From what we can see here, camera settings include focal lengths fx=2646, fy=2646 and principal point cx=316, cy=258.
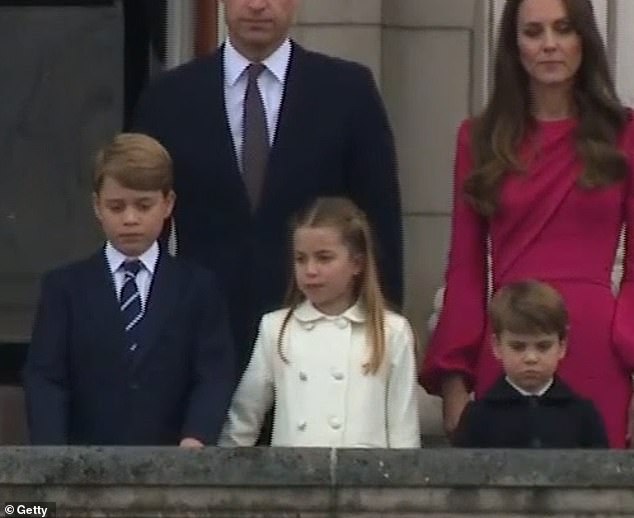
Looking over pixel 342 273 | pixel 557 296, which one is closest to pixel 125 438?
pixel 342 273

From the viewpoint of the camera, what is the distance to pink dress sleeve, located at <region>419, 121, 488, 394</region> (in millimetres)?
6301

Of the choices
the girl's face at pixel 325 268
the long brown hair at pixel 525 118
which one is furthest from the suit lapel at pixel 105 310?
the long brown hair at pixel 525 118

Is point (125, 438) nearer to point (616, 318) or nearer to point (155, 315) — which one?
point (155, 315)

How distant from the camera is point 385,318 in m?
6.23

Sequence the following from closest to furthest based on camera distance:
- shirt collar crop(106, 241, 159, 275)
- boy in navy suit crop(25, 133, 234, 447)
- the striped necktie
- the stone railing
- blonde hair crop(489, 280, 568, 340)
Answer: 1. the stone railing
2. blonde hair crop(489, 280, 568, 340)
3. boy in navy suit crop(25, 133, 234, 447)
4. shirt collar crop(106, 241, 159, 275)
5. the striped necktie

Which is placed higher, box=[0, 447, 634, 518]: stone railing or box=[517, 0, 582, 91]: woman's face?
box=[517, 0, 582, 91]: woman's face

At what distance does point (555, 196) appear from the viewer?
20.3 feet

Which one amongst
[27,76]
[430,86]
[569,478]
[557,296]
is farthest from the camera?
[27,76]

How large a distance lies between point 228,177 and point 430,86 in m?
2.58

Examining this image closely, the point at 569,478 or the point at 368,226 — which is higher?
the point at 368,226

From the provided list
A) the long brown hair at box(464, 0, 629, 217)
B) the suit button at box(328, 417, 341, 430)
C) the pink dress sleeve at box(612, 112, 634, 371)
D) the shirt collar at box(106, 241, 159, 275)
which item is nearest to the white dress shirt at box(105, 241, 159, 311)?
the shirt collar at box(106, 241, 159, 275)

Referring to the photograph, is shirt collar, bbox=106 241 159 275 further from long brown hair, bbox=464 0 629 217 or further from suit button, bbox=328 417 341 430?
long brown hair, bbox=464 0 629 217

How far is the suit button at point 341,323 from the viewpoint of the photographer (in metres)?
6.21
